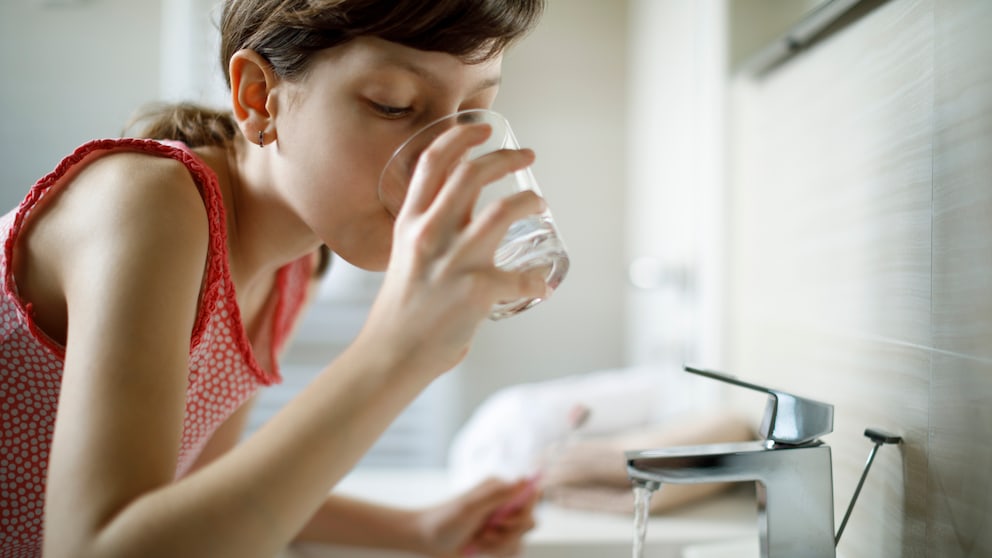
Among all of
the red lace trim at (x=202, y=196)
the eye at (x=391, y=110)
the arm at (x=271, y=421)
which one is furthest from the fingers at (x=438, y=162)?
the red lace trim at (x=202, y=196)

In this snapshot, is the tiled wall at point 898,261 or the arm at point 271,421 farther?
the tiled wall at point 898,261

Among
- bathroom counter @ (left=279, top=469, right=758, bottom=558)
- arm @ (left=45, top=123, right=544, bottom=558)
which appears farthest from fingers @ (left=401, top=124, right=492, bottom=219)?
bathroom counter @ (left=279, top=469, right=758, bottom=558)

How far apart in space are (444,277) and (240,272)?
18.0 inches

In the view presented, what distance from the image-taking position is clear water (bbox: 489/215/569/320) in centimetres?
62

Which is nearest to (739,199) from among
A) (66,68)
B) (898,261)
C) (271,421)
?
(898,261)

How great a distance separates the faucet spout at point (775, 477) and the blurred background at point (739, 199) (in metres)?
0.07

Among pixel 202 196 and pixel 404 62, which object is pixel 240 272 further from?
pixel 404 62

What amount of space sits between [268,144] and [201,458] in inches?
20.1

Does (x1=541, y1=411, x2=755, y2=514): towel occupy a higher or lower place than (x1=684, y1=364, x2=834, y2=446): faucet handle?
lower

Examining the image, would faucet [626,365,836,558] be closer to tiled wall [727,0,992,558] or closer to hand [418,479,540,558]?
tiled wall [727,0,992,558]

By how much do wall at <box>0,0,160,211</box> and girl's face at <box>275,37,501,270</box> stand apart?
1.73 metres

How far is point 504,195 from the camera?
632 millimetres

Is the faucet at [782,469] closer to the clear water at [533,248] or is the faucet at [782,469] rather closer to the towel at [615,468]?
the clear water at [533,248]

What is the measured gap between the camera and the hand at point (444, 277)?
0.50m
